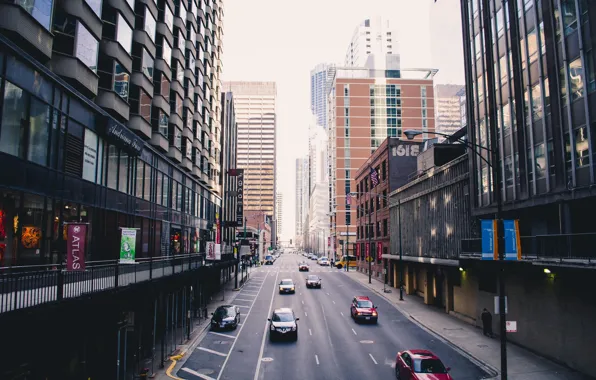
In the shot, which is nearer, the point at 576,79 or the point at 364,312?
the point at 576,79

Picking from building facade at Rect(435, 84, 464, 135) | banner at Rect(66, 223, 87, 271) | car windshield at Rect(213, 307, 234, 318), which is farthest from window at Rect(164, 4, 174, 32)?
building facade at Rect(435, 84, 464, 135)

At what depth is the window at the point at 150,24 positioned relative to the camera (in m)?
28.9

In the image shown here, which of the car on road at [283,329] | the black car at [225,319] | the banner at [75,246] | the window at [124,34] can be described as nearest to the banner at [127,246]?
the banner at [75,246]

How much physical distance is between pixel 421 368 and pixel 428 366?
299mm

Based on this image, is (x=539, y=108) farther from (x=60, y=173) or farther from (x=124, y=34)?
(x=124, y=34)

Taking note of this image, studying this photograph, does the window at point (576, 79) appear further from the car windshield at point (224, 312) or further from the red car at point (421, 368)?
the car windshield at point (224, 312)

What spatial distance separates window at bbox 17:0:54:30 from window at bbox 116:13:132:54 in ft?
24.3

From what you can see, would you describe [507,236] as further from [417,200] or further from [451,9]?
[451,9]

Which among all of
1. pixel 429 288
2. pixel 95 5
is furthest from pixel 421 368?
pixel 429 288

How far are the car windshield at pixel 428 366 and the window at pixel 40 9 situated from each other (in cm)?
1965

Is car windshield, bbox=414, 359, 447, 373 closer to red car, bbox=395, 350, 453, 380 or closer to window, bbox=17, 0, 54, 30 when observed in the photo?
red car, bbox=395, 350, 453, 380

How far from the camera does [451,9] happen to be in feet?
491

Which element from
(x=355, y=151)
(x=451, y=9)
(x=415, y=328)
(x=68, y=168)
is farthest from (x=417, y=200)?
(x=451, y=9)

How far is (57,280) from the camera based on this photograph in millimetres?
13320
